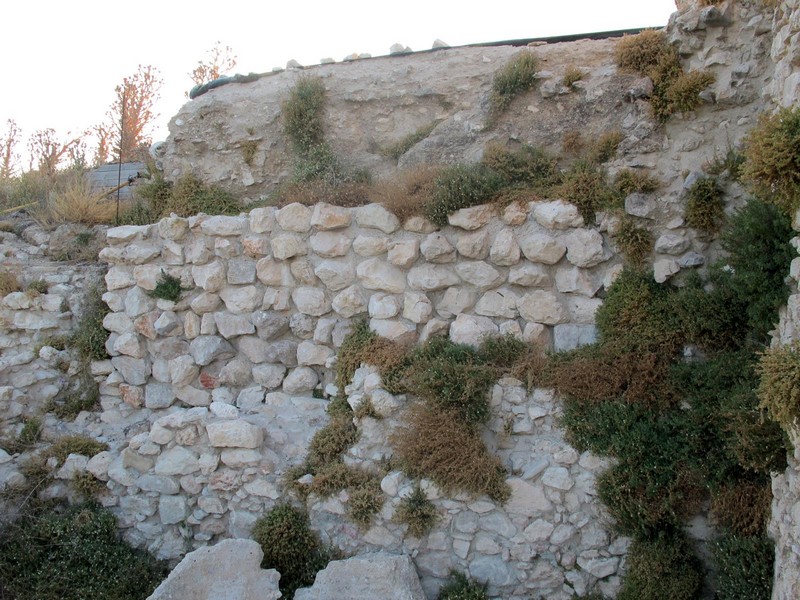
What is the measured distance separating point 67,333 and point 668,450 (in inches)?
296

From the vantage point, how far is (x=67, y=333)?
8.90 m

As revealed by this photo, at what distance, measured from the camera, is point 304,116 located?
9.33m

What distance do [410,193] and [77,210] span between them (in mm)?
5539

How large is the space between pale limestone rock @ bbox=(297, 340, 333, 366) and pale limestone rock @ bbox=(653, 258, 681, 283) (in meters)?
3.71

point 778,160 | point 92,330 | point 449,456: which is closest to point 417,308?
point 449,456

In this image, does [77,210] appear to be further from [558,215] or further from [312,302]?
[558,215]

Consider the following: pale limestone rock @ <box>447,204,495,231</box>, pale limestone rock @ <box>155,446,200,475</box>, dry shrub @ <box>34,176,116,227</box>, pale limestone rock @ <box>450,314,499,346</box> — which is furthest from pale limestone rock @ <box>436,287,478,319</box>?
dry shrub @ <box>34,176,116,227</box>

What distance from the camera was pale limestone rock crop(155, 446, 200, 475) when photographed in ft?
23.9

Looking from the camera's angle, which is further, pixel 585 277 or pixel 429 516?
pixel 585 277

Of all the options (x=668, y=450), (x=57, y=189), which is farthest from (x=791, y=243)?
(x=57, y=189)

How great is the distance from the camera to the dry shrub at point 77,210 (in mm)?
10117

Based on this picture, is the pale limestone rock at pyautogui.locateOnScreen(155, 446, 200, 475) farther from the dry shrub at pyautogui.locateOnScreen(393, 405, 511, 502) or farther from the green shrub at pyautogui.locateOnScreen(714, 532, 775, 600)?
the green shrub at pyautogui.locateOnScreen(714, 532, 775, 600)

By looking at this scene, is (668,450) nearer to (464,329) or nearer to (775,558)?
(775,558)

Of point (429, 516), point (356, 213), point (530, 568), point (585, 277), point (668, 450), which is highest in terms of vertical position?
point (356, 213)
